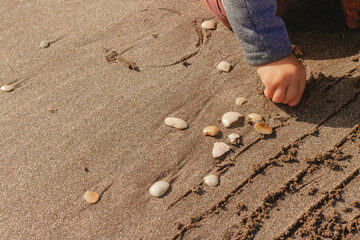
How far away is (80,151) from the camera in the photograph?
193cm

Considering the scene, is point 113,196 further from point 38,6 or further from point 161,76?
point 38,6

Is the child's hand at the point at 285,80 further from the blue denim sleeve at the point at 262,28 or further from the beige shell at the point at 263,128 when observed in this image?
the beige shell at the point at 263,128

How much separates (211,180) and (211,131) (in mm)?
270

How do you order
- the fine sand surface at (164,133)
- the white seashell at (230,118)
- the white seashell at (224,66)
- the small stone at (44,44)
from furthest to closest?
the small stone at (44,44) → the white seashell at (224,66) → the white seashell at (230,118) → the fine sand surface at (164,133)

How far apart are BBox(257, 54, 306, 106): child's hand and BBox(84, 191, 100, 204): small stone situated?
3.08 feet

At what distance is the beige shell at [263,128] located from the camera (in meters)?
1.92

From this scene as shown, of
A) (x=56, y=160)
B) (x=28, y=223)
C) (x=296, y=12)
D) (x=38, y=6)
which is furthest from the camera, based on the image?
(x=38, y=6)

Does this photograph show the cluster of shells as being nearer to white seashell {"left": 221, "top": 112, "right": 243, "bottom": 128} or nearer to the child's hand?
white seashell {"left": 221, "top": 112, "right": 243, "bottom": 128}

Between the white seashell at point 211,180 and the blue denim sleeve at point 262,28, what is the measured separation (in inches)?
24.6

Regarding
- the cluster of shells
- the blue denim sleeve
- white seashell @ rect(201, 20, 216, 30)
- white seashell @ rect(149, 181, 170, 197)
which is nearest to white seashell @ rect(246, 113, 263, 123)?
the cluster of shells

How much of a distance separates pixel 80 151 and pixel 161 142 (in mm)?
→ 382

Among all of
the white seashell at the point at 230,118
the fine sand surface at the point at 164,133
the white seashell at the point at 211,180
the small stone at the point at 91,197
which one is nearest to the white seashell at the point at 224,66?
the fine sand surface at the point at 164,133

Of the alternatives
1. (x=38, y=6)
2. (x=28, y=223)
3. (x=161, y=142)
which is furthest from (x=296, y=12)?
(x=28, y=223)

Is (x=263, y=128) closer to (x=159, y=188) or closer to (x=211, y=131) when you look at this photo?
(x=211, y=131)
